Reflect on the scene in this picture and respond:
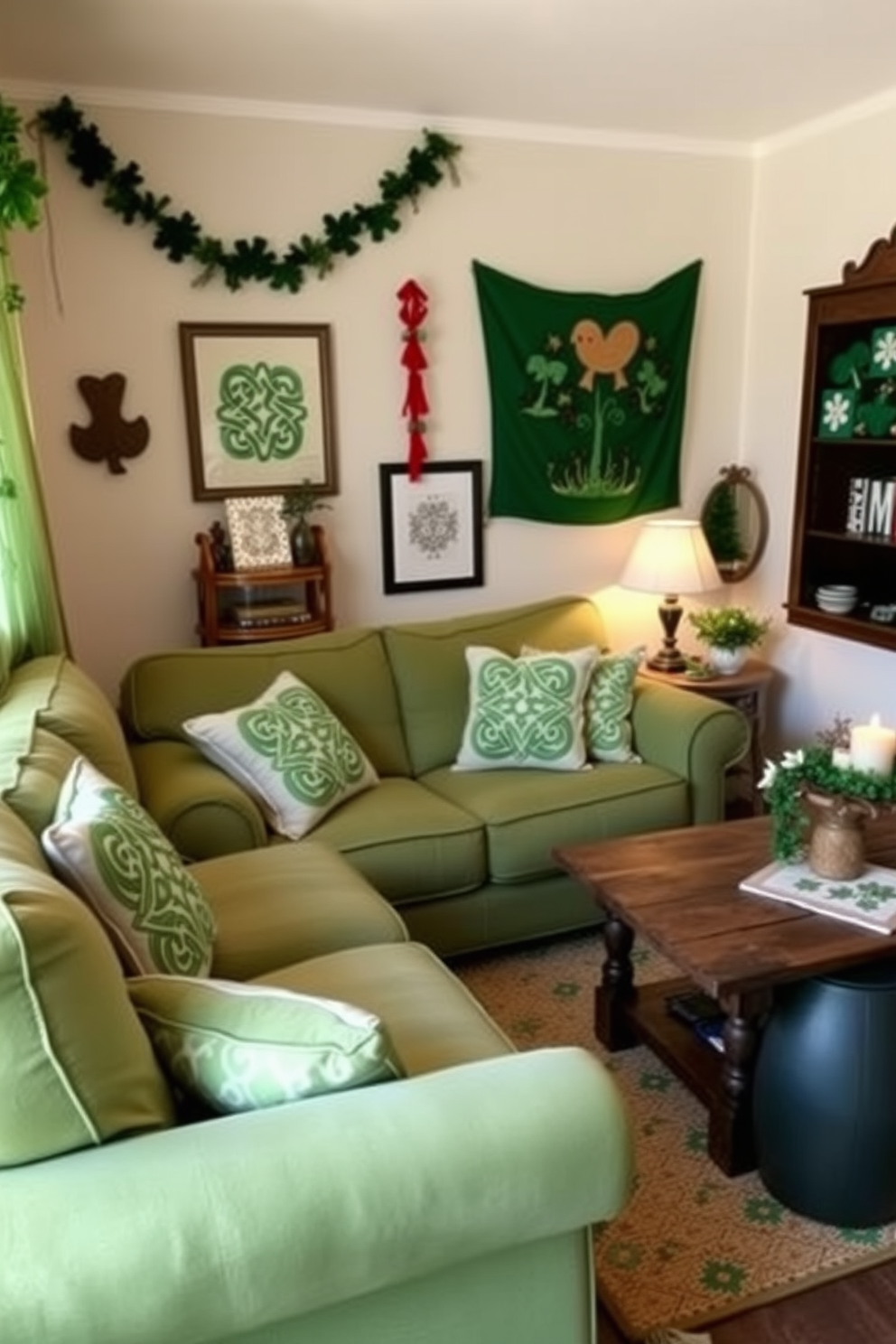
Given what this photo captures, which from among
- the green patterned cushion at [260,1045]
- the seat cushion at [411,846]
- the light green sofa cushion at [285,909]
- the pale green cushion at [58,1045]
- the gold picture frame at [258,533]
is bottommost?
the seat cushion at [411,846]

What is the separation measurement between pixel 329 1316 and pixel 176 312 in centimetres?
288

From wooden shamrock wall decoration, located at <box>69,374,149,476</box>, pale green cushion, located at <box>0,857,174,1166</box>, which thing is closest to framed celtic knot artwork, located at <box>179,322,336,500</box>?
wooden shamrock wall decoration, located at <box>69,374,149,476</box>

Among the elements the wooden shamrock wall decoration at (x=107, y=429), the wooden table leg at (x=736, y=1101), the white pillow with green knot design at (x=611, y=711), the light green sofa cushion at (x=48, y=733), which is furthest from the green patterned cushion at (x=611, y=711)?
the wooden shamrock wall decoration at (x=107, y=429)

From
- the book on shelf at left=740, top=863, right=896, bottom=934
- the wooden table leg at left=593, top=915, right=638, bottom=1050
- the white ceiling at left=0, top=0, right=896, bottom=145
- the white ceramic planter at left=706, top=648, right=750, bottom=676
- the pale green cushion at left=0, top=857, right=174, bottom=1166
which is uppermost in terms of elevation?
the white ceiling at left=0, top=0, right=896, bottom=145

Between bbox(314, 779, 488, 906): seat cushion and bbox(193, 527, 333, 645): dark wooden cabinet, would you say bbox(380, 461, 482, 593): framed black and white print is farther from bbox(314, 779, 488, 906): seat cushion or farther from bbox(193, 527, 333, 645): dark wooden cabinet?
bbox(314, 779, 488, 906): seat cushion

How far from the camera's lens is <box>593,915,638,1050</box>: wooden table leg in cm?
237

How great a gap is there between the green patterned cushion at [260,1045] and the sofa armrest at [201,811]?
1.12 m

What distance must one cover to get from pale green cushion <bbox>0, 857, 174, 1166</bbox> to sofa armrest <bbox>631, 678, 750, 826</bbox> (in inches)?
80.6

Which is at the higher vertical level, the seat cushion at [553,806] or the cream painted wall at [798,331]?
the cream painted wall at [798,331]

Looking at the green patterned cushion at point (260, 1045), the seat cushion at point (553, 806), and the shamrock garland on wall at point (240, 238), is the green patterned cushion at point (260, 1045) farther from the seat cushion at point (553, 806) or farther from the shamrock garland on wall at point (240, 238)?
the shamrock garland on wall at point (240, 238)

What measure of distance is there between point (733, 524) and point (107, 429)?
2346 millimetres

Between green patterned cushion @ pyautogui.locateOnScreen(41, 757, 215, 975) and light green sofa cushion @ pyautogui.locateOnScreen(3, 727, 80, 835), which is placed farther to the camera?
A: light green sofa cushion @ pyautogui.locateOnScreen(3, 727, 80, 835)

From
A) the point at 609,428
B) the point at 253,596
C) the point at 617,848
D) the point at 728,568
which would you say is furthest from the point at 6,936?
the point at 728,568

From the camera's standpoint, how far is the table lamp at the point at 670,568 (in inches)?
139
